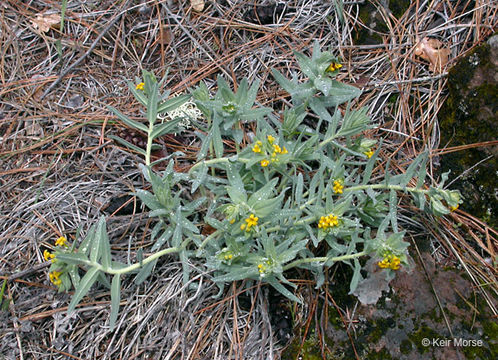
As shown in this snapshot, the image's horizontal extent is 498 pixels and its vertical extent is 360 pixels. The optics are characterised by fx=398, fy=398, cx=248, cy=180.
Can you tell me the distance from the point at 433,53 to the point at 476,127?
750 mm

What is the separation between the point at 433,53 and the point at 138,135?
8.09ft

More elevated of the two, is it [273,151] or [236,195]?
[273,151]

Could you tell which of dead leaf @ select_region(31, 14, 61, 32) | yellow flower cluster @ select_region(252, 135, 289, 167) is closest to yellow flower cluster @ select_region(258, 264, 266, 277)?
yellow flower cluster @ select_region(252, 135, 289, 167)

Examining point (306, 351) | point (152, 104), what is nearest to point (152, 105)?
point (152, 104)

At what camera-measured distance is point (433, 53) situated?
319 centimetres

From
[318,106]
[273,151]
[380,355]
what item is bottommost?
[380,355]

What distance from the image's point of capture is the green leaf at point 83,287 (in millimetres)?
2152

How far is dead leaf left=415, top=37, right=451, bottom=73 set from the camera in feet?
10.4

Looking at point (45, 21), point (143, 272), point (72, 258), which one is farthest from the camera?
point (45, 21)

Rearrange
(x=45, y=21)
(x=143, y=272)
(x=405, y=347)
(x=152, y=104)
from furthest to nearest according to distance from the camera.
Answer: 1. (x=45, y=21)
2. (x=152, y=104)
3. (x=143, y=272)
4. (x=405, y=347)

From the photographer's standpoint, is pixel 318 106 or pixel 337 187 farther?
pixel 318 106

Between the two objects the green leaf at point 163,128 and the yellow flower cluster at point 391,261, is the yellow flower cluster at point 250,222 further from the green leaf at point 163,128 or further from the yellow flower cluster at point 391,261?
the green leaf at point 163,128

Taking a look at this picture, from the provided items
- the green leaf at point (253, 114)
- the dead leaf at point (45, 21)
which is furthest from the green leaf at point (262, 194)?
the dead leaf at point (45, 21)

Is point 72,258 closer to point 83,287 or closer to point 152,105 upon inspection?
point 83,287
